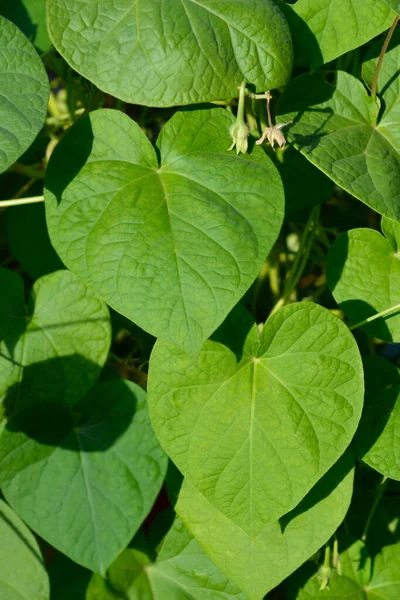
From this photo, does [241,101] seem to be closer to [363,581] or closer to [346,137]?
[346,137]

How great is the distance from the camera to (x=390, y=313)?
0.92 m

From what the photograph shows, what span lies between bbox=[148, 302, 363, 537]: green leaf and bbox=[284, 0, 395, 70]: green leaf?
347 millimetres

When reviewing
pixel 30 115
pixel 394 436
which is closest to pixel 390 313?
pixel 394 436

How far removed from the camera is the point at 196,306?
72 centimetres

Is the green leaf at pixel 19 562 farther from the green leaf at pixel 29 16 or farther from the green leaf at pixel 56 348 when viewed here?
the green leaf at pixel 29 16

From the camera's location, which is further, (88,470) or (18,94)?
(88,470)

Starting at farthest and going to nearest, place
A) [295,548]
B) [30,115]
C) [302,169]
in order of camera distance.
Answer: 1. [302,169]
2. [295,548]
3. [30,115]

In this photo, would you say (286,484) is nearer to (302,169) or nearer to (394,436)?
(394,436)

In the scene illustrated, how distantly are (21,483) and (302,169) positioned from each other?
2.03ft

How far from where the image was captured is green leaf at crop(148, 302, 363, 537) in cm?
82

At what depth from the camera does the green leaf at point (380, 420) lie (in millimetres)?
903

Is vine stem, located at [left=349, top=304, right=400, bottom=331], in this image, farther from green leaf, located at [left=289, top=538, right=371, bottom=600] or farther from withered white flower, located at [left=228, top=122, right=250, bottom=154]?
green leaf, located at [left=289, top=538, right=371, bottom=600]

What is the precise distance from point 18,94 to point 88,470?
50 cm

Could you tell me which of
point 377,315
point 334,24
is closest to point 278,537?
point 377,315
